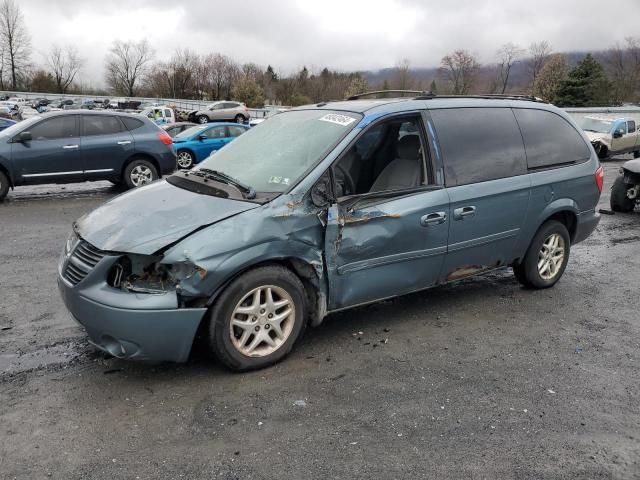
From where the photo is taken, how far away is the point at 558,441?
9.71ft

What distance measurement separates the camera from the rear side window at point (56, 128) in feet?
32.8

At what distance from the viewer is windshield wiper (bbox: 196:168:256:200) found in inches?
146

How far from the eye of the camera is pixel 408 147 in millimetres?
4539

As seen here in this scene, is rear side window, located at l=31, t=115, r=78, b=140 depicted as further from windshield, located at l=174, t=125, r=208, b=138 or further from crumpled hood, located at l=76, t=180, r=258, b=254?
crumpled hood, located at l=76, t=180, r=258, b=254

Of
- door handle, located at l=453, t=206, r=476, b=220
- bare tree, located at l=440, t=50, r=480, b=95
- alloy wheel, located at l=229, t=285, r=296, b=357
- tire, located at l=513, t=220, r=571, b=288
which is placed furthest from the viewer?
bare tree, located at l=440, t=50, r=480, b=95

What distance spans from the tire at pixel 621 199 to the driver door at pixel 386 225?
705 centimetres

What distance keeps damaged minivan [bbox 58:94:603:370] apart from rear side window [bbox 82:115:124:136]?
6.80 meters

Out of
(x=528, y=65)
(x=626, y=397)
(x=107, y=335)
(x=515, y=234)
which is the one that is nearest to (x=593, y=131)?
(x=515, y=234)

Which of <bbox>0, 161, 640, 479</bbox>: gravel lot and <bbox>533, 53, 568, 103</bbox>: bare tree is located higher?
<bbox>533, 53, 568, 103</bbox>: bare tree

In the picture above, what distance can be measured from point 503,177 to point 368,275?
64.6 inches

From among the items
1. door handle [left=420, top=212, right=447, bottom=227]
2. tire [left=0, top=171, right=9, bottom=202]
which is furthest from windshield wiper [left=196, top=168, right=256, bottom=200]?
tire [left=0, top=171, right=9, bottom=202]

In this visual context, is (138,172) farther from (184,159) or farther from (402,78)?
(402,78)

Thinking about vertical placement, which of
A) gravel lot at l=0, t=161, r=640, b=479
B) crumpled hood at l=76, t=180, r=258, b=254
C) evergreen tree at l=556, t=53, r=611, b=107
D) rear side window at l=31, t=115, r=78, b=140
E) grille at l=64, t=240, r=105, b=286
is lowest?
gravel lot at l=0, t=161, r=640, b=479

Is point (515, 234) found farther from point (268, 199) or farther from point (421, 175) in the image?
point (268, 199)
